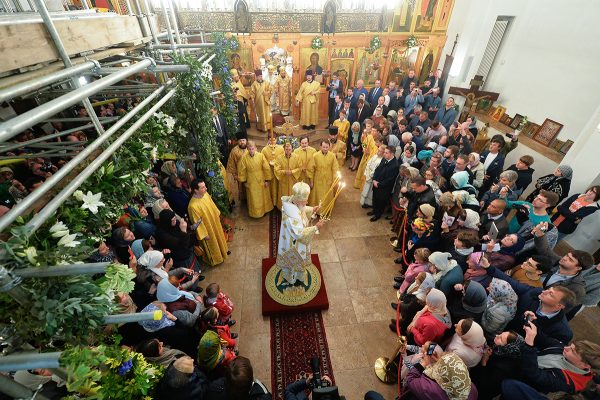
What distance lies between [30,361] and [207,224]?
12.7 ft

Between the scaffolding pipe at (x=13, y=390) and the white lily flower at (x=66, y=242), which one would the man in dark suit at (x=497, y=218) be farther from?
the scaffolding pipe at (x=13, y=390)

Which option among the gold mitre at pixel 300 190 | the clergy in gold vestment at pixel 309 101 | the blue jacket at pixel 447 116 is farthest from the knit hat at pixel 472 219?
the clergy in gold vestment at pixel 309 101

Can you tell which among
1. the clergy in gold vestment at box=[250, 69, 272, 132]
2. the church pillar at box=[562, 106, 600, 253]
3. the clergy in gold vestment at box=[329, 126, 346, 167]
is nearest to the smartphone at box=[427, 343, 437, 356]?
the church pillar at box=[562, 106, 600, 253]

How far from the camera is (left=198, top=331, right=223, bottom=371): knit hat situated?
3.03 metres

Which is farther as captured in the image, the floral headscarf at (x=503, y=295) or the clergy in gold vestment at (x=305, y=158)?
the clergy in gold vestment at (x=305, y=158)

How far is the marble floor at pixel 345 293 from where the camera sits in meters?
4.34

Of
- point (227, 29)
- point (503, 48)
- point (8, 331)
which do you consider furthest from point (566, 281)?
point (227, 29)

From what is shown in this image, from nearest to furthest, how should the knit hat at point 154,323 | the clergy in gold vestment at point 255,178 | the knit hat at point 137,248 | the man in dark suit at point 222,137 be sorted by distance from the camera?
1. the knit hat at point 154,323
2. the knit hat at point 137,248
3. the clergy in gold vestment at point 255,178
4. the man in dark suit at point 222,137

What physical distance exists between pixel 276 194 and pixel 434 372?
5352 mm

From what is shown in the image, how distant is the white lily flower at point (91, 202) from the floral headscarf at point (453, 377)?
135 inches

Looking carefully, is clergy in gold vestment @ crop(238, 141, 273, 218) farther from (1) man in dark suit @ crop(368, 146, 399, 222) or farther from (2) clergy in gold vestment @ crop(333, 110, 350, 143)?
(2) clergy in gold vestment @ crop(333, 110, 350, 143)

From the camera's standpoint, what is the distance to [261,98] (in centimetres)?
1132

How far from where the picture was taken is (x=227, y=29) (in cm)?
1185

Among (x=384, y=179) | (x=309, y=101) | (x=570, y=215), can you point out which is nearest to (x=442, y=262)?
(x=384, y=179)
